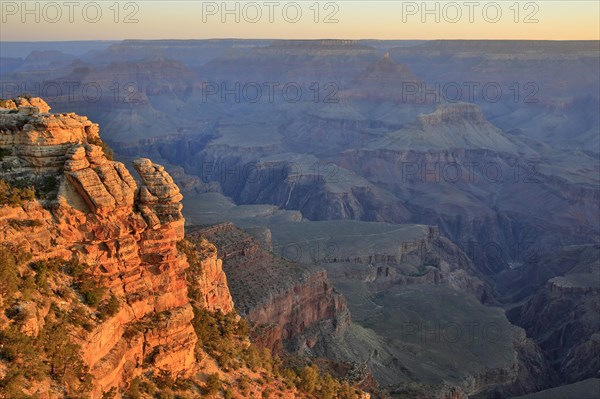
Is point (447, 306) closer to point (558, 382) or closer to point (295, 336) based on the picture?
point (558, 382)

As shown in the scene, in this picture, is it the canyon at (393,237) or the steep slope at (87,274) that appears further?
the canyon at (393,237)

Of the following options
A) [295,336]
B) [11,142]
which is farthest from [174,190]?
[295,336]

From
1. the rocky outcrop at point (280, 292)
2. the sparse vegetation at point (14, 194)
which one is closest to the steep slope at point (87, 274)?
the sparse vegetation at point (14, 194)

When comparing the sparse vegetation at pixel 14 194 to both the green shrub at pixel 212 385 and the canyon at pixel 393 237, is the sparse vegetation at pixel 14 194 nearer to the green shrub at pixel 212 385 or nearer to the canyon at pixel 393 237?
the canyon at pixel 393 237

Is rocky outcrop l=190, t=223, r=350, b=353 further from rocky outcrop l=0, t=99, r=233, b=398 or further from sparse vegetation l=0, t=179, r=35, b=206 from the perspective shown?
sparse vegetation l=0, t=179, r=35, b=206

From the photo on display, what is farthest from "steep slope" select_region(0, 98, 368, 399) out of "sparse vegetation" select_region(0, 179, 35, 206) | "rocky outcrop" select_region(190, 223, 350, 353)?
"rocky outcrop" select_region(190, 223, 350, 353)

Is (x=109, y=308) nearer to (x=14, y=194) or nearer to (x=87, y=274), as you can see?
(x=87, y=274)

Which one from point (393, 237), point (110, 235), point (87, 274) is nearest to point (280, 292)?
point (110, 235)

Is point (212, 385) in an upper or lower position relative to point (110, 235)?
lower
